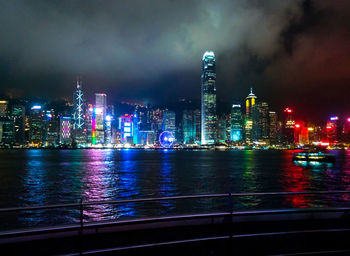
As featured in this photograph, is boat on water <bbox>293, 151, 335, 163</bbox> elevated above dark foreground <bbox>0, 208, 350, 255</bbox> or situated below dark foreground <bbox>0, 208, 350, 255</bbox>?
below

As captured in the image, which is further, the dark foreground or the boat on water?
the boat on water

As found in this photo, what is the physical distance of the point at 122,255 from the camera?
18.6 ft

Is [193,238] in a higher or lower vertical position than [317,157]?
higher

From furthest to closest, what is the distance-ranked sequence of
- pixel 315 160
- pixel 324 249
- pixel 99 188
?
pixel 315 160 < pixel 99 188 < pixel 324 249

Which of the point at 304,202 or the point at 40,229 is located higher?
the point at 40,229

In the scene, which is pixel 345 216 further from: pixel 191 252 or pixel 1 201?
pixel 1 201

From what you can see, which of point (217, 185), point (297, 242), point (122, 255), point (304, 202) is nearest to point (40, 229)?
point (122, 255)

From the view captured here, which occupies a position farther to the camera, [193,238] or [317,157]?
[317,157]

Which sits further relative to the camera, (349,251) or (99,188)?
(99,188)

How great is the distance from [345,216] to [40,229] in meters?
7.38

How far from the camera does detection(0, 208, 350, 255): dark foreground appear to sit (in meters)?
5.84

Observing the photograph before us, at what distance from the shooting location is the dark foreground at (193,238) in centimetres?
584

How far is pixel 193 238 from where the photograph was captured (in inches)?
262

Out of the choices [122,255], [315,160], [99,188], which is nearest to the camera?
[122,255]
